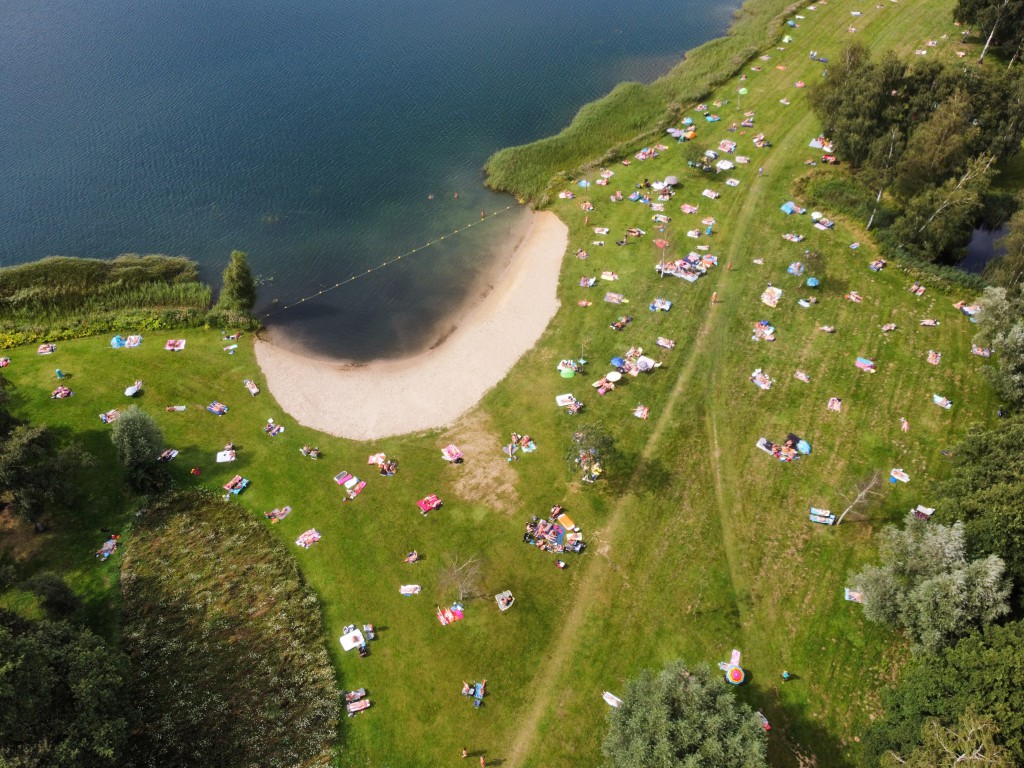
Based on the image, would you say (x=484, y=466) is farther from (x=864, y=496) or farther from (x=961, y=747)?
(x=961, y=747)

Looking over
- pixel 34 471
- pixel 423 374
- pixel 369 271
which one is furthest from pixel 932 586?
pixel 34 471

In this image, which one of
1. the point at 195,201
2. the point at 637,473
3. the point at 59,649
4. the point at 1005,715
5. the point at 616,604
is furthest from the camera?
the point at 195,201

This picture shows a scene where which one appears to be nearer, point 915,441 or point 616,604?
point 616,604

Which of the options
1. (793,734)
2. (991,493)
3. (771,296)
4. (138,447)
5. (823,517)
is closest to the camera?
(793,734)

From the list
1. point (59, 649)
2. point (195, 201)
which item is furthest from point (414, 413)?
point (195, 201)

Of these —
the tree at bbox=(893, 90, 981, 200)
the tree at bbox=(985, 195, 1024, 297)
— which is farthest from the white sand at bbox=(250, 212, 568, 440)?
the tree at bbox=(985, 195, 1024, 297)

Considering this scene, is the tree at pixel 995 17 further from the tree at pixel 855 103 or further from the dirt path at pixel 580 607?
the dirt path at pixel 580 607

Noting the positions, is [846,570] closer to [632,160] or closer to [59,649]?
[59,649]
